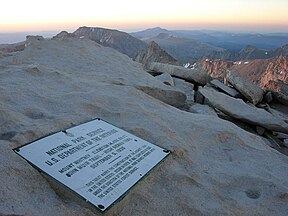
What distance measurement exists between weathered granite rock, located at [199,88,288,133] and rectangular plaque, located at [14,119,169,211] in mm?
3273

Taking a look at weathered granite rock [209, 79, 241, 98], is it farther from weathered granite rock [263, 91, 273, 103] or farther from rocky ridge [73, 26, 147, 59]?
rocky ridge [73, 26, 147, 59]

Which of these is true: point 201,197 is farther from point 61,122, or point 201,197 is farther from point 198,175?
point 61,122

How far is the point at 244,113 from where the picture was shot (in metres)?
6.47

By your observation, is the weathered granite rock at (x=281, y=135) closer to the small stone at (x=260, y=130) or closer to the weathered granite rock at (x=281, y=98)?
the small stone at (x=260, y=130)

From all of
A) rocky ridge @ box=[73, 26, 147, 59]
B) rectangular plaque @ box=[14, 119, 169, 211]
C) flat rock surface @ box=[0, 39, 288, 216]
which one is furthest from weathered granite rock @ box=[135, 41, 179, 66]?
rocky ridge @ box=[73, 26, 147, 59]

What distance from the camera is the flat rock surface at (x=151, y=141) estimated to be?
258cm

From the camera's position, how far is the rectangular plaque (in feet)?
8.69

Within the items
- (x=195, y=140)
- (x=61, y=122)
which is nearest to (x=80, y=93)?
(x=61, y=122)

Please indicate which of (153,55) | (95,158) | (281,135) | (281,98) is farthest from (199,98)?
(153,55)

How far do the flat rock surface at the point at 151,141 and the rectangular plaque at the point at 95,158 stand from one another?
92 mm

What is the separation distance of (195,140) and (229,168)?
0.61 meters

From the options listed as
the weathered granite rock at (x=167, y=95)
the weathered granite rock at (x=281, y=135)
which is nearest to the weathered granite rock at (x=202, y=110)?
the weathered granite rock at (x=167, y=95)

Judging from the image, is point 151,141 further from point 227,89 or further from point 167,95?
point 227,89

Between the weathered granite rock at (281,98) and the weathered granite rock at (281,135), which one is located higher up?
the weathered granite rock at (281,135)
